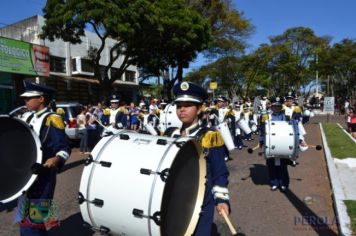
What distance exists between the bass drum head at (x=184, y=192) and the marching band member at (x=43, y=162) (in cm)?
140

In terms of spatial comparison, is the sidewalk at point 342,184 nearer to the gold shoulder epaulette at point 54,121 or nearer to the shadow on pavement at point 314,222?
the shadow on pavement at point 314,222

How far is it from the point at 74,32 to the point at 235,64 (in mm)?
27130

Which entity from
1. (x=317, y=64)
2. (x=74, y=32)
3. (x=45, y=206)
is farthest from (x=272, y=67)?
(x=45, y=206)

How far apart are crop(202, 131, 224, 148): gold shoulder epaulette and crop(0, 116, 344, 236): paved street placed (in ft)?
3.04

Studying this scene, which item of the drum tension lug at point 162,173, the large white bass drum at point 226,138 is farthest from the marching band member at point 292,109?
the drum tension lug at point 162,173

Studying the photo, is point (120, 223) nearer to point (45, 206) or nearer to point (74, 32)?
point (45, 206)

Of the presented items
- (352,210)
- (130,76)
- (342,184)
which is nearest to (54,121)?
(352,210)

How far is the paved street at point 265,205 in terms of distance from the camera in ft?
18.4

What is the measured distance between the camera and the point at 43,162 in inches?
150

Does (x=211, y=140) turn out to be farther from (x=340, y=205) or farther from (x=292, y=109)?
(x=292, y=109)

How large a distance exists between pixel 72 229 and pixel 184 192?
308 centimetres

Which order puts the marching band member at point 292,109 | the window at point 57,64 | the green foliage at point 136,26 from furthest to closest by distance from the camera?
the window at point 57,64
the green foliage at point 136,26
the marching band member at point 292,109

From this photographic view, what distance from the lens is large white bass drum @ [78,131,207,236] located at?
262cm

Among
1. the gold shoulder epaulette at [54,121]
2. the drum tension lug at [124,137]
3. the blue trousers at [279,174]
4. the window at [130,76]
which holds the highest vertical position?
the window at [130,76]
